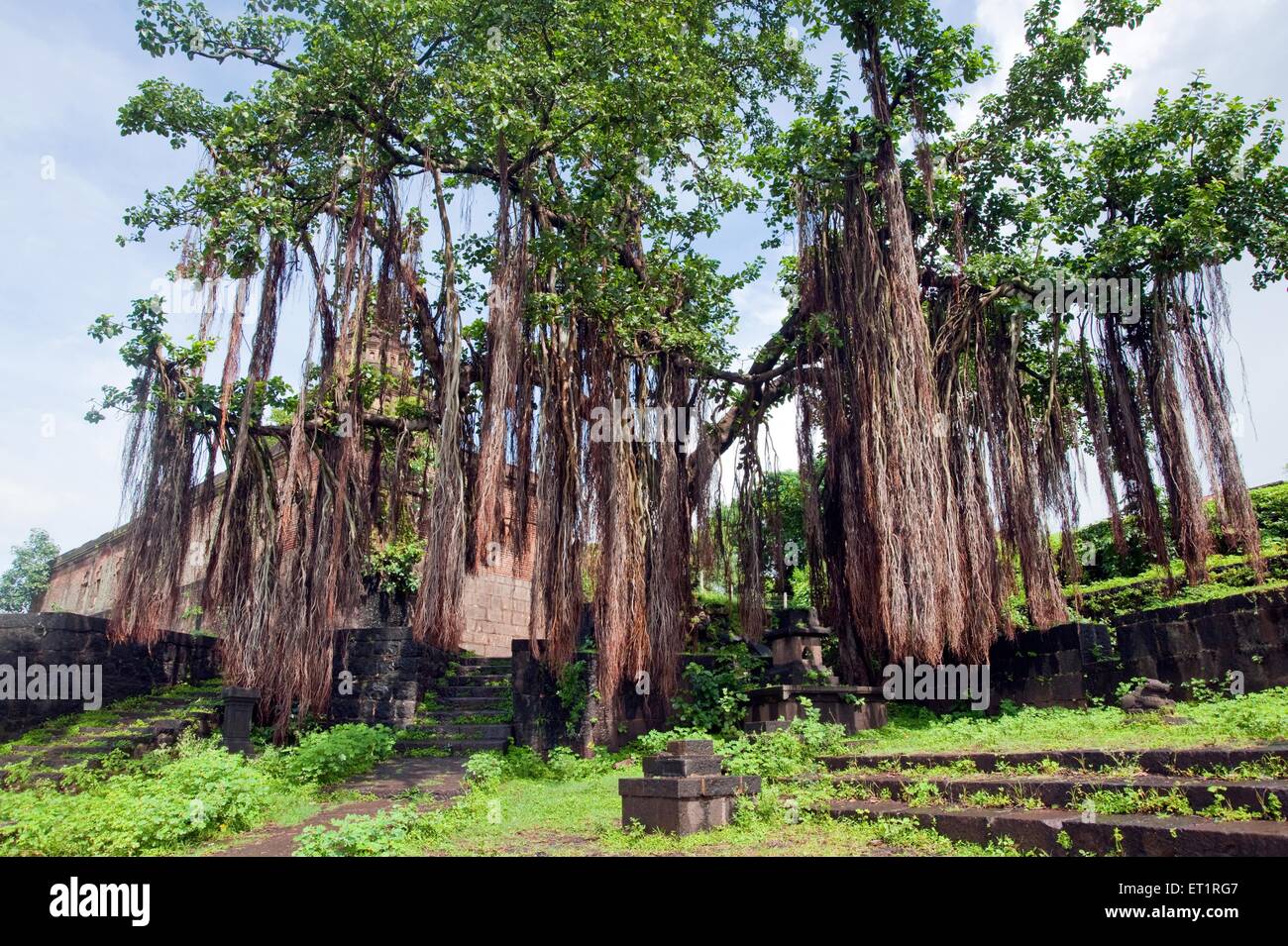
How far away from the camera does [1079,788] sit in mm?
4773

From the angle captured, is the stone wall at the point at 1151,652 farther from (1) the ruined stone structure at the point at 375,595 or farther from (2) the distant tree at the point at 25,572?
(2) the distant tree at the point at 25,572

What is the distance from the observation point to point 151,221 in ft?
33.8

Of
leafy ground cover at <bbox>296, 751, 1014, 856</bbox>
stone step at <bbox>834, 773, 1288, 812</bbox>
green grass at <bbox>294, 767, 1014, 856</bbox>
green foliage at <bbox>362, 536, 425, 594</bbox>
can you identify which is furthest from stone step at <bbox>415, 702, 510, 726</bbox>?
stone step at <bbox>834, 773, 1288, 812</bbox>

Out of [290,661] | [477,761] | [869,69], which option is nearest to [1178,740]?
[477,761]

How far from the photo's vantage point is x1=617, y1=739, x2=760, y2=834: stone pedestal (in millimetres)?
5688

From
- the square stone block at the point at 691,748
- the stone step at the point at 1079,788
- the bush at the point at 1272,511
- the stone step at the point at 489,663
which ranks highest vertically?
the bush at the point at 1272,511

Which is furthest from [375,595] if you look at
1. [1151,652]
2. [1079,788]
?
[1079,788]

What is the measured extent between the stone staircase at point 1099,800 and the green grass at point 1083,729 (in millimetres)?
371

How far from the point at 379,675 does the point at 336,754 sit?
2.99 meters

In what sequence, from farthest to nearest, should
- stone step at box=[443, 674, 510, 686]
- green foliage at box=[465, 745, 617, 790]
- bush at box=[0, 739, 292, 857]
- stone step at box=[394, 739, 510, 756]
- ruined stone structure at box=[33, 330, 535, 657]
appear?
stone step at box=[443, 674, 510, 686] → ruined stone structure at box=[33, 330, 535, 657] → stone step at box=[394, 739, 510, 756] → green foliage at box=[465, 745, 617, 790] → bush at box=[0, 739, 292, 857]

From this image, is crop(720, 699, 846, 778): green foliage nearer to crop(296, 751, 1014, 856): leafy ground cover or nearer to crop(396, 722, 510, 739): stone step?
crop(296, 751, 1014, 856): leafy ground cover

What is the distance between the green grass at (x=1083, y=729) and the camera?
533 cm

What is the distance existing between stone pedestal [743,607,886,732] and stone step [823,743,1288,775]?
184 cm

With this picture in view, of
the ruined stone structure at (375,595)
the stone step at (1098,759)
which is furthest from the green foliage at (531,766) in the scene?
the stone step at (1098,759)
